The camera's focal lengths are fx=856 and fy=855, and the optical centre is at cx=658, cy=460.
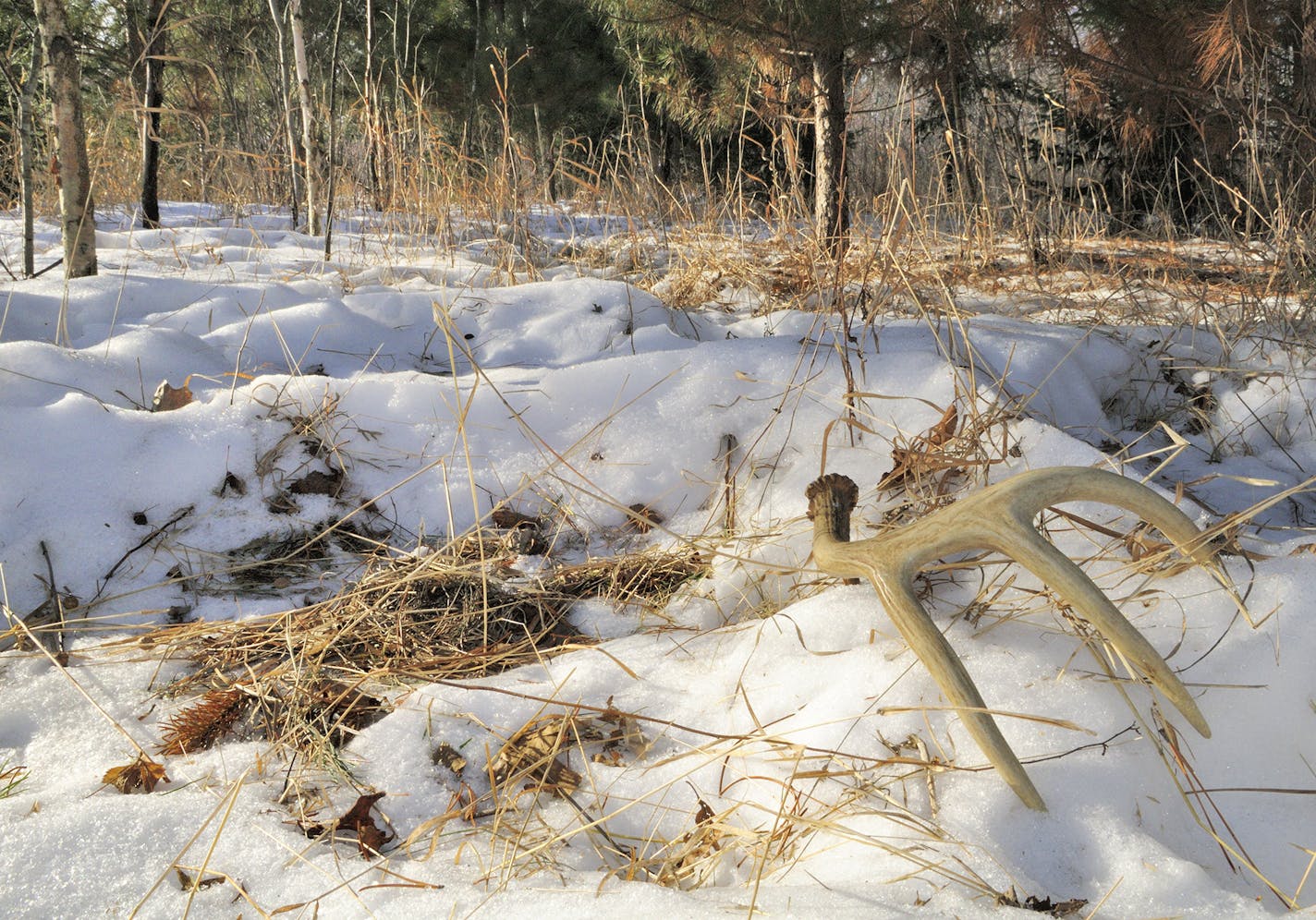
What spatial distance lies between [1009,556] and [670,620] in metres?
0.58

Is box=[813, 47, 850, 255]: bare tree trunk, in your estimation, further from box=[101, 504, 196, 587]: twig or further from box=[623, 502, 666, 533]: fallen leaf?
box=[101, 504, 196, 587]: twig

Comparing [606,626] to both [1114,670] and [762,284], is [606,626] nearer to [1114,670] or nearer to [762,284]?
[1114,670]

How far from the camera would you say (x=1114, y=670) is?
1.06 metres

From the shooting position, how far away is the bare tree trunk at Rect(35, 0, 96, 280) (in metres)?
2.42

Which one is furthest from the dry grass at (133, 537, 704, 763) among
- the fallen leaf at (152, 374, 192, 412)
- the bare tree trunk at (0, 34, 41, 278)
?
the bare tree trunk at (0, 34, 41, 278)

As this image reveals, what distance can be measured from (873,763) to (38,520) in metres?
1.55

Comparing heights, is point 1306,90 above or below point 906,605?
above

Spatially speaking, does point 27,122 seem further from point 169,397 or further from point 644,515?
point 644,515

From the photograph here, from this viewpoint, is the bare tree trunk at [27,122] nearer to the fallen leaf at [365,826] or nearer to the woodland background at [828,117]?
the woodland background at [828,117]

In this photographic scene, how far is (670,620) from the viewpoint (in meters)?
1.44

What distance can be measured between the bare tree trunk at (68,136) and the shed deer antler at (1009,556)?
2.52 metres

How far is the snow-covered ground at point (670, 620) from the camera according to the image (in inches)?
35.4

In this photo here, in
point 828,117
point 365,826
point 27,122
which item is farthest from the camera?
point 828,117

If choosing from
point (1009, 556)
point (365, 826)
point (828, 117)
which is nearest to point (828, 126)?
point (828, 117)
